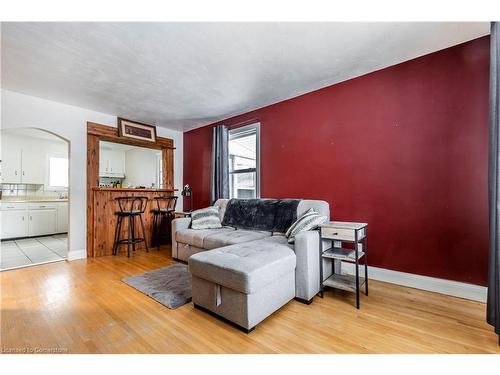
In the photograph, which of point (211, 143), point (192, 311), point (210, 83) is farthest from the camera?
point (211, 143)

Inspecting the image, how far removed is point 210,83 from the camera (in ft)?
9.95

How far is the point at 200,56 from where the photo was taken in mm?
2422

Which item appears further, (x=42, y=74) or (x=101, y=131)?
(x=101, y=131)

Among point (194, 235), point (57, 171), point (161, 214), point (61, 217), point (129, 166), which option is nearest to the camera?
point (194, 235)

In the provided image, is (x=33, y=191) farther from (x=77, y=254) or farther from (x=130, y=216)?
(x=130, y=216)

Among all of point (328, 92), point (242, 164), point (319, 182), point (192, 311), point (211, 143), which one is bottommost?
point (192, 311)

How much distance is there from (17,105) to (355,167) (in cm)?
466

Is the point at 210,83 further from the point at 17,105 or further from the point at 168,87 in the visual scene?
the point at 17,105

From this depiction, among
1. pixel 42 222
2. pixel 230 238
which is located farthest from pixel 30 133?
pixel 230 238

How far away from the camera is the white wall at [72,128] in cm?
331

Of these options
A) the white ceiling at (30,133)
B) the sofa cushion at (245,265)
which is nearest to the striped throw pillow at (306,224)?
the sofa cushion at (245,265)

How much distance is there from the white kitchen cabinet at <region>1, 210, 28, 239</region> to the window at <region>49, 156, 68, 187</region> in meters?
1.11

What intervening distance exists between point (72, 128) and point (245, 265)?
149 inches
